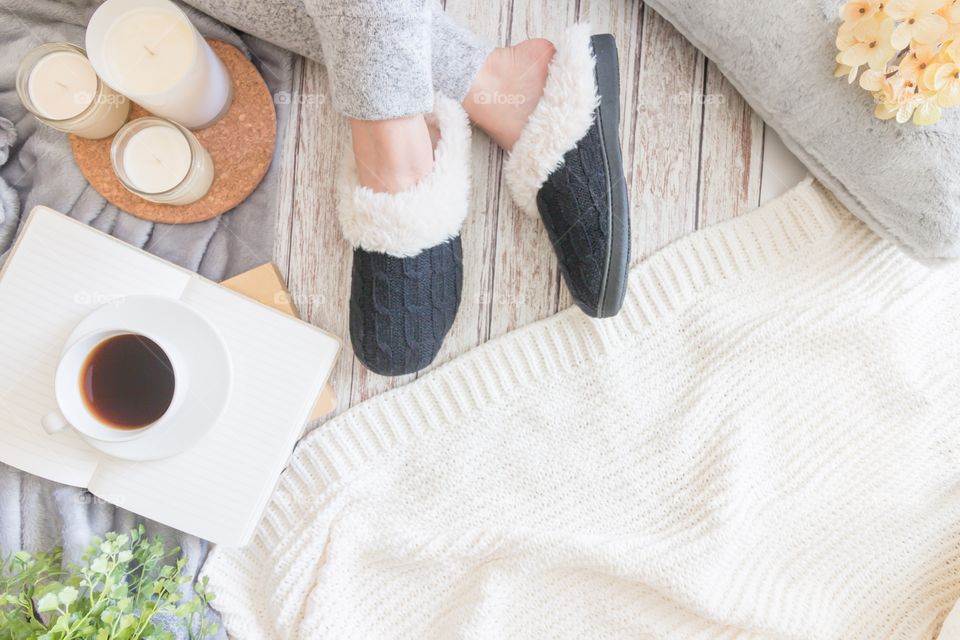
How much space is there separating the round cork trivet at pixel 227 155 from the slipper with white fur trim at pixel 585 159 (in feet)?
0.99

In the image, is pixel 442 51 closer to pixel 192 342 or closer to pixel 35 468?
pixel 192 342

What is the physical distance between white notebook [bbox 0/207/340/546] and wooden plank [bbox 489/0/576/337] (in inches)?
9.6

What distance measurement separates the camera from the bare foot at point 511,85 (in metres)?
0.77

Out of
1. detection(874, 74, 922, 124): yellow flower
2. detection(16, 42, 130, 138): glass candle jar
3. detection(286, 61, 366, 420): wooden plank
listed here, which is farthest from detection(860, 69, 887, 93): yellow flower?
detection(16, 42, 130, 138): glass candle jar

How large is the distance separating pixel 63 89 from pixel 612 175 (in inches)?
23.6

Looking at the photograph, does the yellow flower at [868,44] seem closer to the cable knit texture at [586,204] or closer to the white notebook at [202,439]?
the cable knit texture at [586,204]

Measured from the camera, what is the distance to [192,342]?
704mm

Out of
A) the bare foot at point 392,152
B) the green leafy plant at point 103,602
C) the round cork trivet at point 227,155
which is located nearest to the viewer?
the green leafy plant at point 103,602

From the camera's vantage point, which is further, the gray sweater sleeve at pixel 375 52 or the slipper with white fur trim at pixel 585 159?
the slipper with white fur trim at pixel 585 159

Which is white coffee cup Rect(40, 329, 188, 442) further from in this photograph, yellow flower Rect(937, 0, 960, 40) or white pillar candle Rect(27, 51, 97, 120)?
yellow flower Rect(937, 0, 960, 40)

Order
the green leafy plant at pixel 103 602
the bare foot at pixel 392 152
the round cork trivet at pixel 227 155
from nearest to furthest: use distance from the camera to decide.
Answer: the green leafy plant at pixel 103 602
the bare foot at pixel 392 152
the round cork trivet at pixel 227 155

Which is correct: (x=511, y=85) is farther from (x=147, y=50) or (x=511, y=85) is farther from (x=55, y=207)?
(x=55, y=207)

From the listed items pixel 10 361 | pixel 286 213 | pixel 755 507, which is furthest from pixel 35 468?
pixel 755 507

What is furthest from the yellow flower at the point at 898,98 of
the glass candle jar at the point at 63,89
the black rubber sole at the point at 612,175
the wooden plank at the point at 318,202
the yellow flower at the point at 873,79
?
the glass candle jar at the point at 63,89
